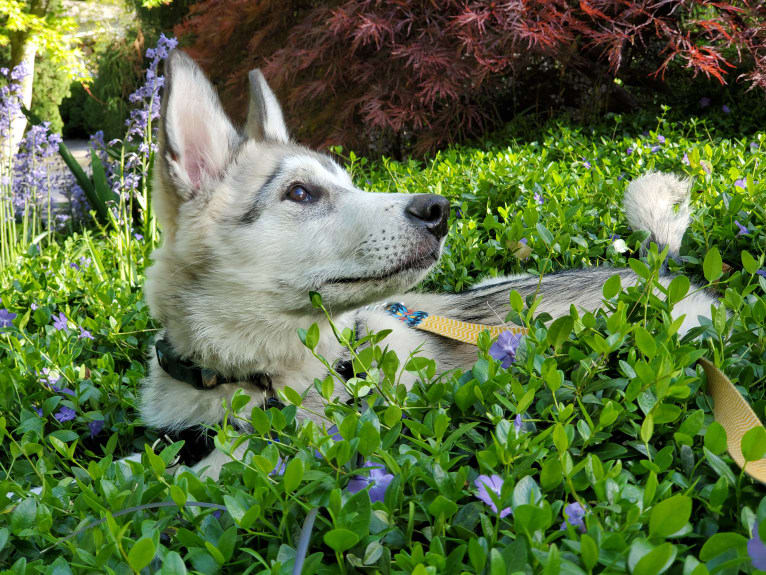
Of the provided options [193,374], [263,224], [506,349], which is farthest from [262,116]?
[506,349]

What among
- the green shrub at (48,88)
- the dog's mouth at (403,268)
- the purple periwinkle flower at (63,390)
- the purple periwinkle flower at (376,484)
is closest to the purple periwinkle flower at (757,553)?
the purple periwinkle flower at (376,484)

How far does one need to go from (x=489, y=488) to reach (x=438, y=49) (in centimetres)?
490

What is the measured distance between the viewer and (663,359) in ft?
3.48

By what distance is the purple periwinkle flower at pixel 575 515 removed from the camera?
0.87 metres

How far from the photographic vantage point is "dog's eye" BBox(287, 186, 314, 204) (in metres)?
2.17

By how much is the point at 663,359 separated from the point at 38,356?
2155 millimetres

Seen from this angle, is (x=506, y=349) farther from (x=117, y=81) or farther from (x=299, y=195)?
(x=117, y=81)

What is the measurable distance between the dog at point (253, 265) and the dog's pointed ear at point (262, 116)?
0.27 meters

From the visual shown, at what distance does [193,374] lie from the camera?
1.96 meters

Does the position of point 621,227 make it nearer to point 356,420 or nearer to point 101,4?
point 356,420

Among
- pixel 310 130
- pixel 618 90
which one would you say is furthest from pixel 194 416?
pixel 618 90

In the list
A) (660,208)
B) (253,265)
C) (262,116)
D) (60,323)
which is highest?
(262,116)

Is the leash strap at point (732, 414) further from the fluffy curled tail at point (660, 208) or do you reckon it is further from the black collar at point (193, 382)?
the fluffy curled tail at point (660, 208)

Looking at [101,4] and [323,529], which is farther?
[101,4]
